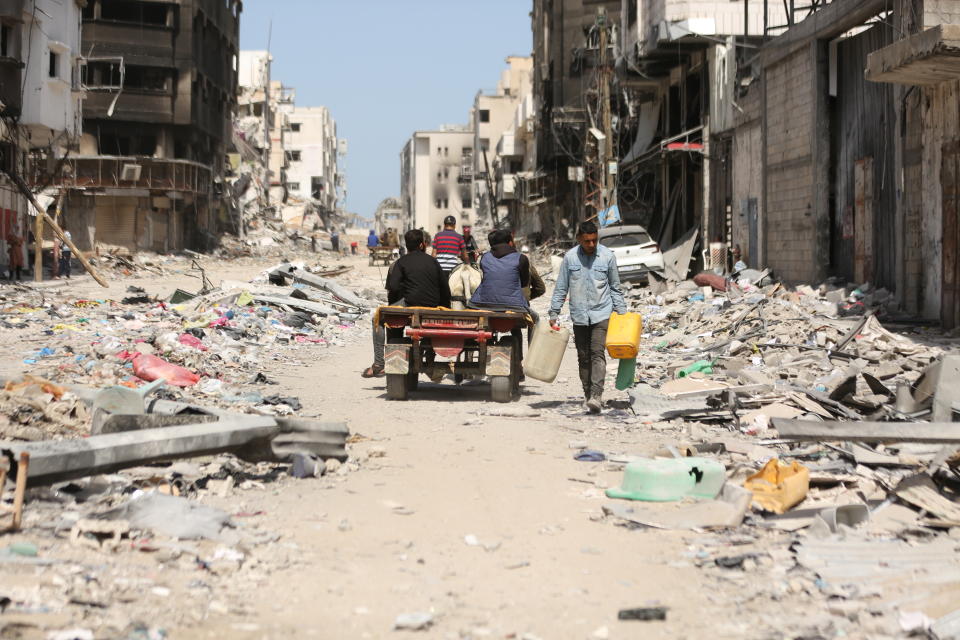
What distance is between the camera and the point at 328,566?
555 centimetres

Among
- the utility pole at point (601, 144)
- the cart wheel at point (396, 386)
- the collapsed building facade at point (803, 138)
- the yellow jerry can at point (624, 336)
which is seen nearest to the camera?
the yellow jerry can at point (624, 336)

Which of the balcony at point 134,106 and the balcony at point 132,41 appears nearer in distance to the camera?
the balcony at point 134,106

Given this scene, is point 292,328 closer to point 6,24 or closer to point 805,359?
point 805,359

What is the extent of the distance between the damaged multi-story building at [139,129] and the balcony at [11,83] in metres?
16.4

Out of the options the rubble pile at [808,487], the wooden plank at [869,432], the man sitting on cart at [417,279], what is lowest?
the rubble pile at [808,487]

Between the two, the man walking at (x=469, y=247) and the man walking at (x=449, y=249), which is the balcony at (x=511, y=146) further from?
the man walking at (x=449, y=249)

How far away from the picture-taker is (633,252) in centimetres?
2895

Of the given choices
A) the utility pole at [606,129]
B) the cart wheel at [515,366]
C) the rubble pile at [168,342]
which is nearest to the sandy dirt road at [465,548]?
the cart wheel at [515,366]

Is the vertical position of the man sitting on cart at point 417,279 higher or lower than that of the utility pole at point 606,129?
lower

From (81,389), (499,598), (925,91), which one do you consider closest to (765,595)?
(499,598)

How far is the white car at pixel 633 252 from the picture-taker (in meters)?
28.8

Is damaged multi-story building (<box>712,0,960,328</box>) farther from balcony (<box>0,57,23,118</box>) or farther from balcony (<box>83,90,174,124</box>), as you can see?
balcony (<box>83,90,174,124</box>)

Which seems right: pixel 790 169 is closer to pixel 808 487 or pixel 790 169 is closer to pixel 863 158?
pixel 863 158

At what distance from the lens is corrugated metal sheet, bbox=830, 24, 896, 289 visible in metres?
19.2
